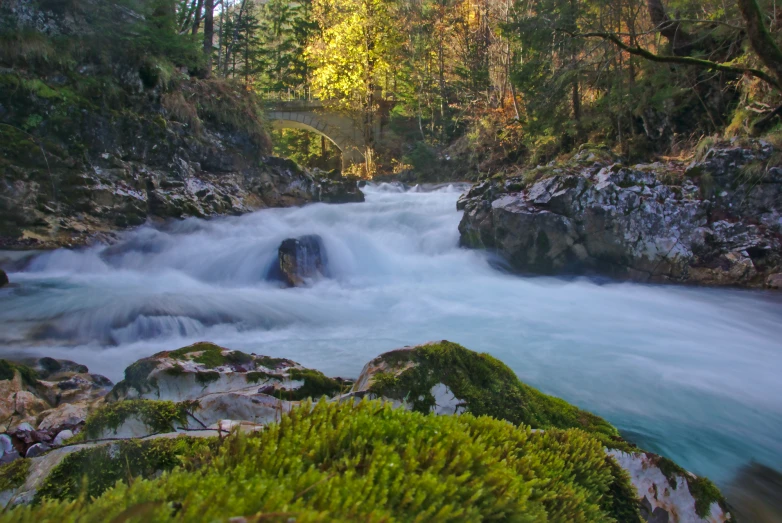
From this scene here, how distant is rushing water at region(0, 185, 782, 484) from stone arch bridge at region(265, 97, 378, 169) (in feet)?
69.6

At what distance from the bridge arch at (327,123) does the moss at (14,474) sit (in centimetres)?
3261

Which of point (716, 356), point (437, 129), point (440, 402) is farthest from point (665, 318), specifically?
point (437, 129)

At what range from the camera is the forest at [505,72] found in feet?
36.6

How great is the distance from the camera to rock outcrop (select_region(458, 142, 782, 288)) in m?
10.5

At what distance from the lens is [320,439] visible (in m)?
1.52

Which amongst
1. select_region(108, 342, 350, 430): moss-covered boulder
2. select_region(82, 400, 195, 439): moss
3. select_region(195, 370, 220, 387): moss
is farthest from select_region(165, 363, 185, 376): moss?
select_region(82, 400, 195, 439): moss

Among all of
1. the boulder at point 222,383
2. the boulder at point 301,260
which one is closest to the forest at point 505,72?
the boulder at point 301,260

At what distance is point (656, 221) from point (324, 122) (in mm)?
26514

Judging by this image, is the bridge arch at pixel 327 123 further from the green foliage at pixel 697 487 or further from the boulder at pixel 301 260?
the green foliage at pixel 697 487

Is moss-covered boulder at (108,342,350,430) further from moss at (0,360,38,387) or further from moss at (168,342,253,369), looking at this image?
moss at (0,360,38,387)

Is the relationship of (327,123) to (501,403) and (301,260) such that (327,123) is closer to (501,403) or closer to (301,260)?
(301,260)

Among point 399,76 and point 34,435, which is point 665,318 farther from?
point 399,76

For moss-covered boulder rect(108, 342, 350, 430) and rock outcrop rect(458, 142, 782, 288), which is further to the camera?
rock outcrop rect(458, 142, 782, 288)

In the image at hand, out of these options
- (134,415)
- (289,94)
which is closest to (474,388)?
(134,415)
